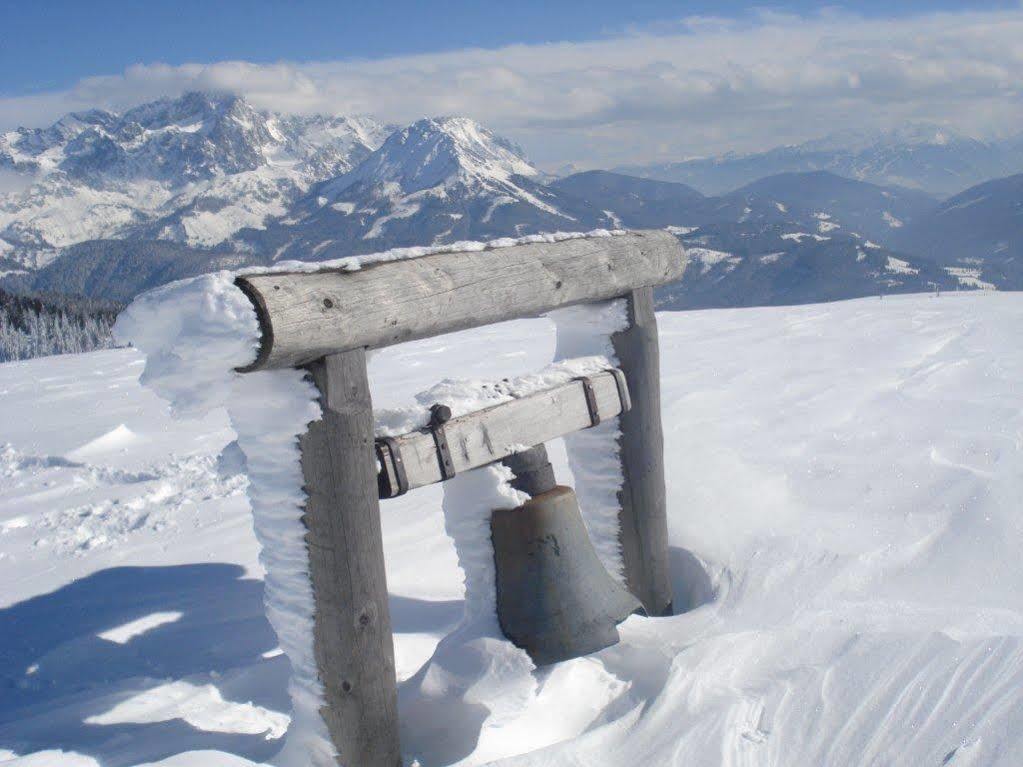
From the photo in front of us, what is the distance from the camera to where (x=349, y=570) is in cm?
284

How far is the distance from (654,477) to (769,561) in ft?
2.47

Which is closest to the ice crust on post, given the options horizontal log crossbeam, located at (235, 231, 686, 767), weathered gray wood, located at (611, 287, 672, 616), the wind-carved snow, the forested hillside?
horizontal log crossbeam, located at (235, 231, 686, 767)

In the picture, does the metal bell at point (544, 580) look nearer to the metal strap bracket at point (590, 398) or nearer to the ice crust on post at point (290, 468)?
the ice crust on post at point (290, 468)

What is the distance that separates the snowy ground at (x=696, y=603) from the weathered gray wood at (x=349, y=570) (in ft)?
1.11

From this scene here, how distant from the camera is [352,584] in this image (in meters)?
2.85

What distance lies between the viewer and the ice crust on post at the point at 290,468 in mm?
2471

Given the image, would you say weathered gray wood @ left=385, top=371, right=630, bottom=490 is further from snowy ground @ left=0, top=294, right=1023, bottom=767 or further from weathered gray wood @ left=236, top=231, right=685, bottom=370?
snowy ground @ left=0, top=294, right=1023, bottom=767

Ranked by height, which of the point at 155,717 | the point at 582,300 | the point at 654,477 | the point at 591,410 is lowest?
the point at 155,717

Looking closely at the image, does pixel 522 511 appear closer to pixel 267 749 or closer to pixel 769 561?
pixel 267 749

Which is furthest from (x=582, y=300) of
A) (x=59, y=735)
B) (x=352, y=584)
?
(x=59, y=735)

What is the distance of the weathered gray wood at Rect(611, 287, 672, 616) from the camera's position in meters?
4.18

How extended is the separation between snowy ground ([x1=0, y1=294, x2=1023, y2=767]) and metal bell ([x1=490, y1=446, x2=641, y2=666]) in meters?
0.14

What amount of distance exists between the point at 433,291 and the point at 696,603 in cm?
242

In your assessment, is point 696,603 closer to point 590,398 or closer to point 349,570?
point 590,398
